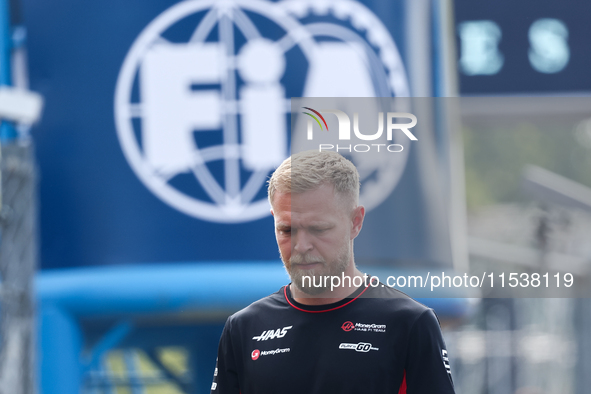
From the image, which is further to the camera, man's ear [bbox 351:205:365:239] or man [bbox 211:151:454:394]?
man's ear [bbox 351:205:365:239]

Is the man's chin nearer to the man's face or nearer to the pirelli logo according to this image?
Result: the man's face

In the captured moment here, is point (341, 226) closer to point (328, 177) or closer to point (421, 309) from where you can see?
point (328, 177)

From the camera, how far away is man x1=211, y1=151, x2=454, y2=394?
8.21ft

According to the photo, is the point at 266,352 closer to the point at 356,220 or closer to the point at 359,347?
the point at 359,347

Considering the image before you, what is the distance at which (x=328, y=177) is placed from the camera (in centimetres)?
262

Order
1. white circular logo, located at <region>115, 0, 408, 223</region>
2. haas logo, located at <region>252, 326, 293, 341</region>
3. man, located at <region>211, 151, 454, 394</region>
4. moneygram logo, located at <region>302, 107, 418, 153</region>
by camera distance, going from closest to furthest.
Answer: man, located at <region>211, 151, 454, 394</region>
haas logo, located at <region>252, 326, 293, 341</region>
moneygram logo, located at <region>302, 107, 418, 153</region>
white circular logo, located at <region>115, 0, 408, 223</region>

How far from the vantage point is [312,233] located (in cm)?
260

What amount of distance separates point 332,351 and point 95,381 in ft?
20.5

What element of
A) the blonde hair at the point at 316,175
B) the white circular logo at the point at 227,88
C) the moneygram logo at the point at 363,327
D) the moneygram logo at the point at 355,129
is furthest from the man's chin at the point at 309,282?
the white circular logo at the point at 227,88

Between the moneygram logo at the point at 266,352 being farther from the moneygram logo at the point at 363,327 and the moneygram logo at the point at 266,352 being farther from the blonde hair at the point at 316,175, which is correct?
the blonde hair at the point at 316,175

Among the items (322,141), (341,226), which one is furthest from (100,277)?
(341,226)

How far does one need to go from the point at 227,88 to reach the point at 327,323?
13.4ft

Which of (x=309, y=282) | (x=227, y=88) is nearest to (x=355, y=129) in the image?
(x=309, y=282)

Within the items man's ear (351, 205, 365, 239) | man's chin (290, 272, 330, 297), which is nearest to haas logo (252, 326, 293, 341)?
man's chin (290, 272, 330, 297)
